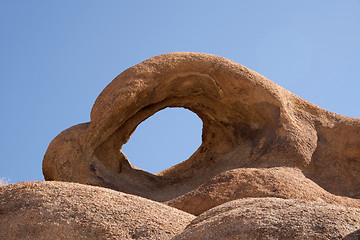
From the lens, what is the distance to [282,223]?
2512 mm

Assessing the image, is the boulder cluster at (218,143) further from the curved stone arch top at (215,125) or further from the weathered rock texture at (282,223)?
the weathered rock texture at (282,223)

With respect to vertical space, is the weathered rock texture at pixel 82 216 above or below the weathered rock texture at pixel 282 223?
above

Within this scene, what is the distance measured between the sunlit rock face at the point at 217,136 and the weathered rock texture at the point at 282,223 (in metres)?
2.89

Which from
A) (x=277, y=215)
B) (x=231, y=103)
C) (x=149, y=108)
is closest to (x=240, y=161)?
(x=231, y=103)

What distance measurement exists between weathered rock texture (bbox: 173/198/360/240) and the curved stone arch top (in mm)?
3919

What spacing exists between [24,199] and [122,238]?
2.78ft

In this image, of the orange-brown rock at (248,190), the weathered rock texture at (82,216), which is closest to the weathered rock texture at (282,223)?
the weathered rock texture at (82,216)

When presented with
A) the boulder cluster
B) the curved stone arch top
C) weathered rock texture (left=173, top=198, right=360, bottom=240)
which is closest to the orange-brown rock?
the boulder cluster

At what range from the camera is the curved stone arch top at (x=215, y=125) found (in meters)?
6.82

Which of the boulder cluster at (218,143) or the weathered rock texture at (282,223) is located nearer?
the weathered rock texture at (282,223)

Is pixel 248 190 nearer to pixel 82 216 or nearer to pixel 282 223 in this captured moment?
pixel 82 216

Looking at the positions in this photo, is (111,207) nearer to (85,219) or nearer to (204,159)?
(85,219)

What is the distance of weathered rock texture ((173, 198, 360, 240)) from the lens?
2430mm

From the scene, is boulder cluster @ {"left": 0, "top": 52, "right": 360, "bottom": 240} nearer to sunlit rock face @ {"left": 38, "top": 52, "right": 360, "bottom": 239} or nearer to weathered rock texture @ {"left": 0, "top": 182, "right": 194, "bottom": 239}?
sunlit rock face @ {"left": 38, "top": 52, "right": 360, "bottom": 239}
